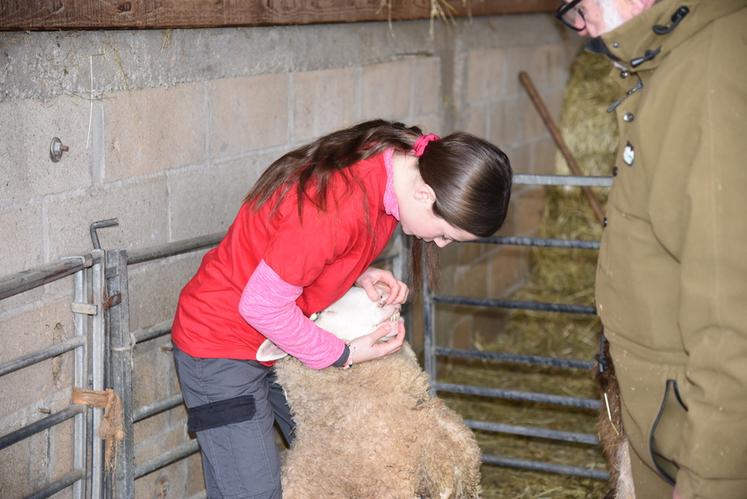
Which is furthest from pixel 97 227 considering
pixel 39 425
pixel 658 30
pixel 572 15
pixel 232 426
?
pixel 658 30

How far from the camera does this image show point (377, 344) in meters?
2.67

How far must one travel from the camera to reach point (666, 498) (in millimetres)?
2086

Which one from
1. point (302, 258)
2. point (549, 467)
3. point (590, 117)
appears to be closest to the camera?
point (302, 258)

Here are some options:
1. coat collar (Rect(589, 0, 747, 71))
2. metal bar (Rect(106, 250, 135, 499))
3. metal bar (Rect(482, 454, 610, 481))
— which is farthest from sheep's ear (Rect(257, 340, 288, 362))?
metal bar (Rect(482, 454, 610, 481))

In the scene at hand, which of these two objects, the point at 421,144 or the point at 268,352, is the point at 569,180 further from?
the point at 268,352

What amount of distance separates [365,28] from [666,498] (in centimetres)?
254

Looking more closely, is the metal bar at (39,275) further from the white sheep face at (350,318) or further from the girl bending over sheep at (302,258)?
the white sheep face at (350,318)

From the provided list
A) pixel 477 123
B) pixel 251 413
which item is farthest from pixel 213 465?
pixel 477 123

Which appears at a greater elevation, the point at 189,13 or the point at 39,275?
the point at 189,13

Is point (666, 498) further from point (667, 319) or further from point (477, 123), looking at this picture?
point (477, 123)

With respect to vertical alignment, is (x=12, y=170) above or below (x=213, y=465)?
above

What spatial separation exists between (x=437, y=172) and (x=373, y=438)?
26.5 inches

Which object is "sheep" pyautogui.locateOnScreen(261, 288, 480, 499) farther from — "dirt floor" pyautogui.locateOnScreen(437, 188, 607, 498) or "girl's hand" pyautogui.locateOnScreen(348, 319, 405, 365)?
"dirt floor" pyautogui.locateOnScreen(437, 188, 607, 498)

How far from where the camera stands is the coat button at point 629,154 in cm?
190
